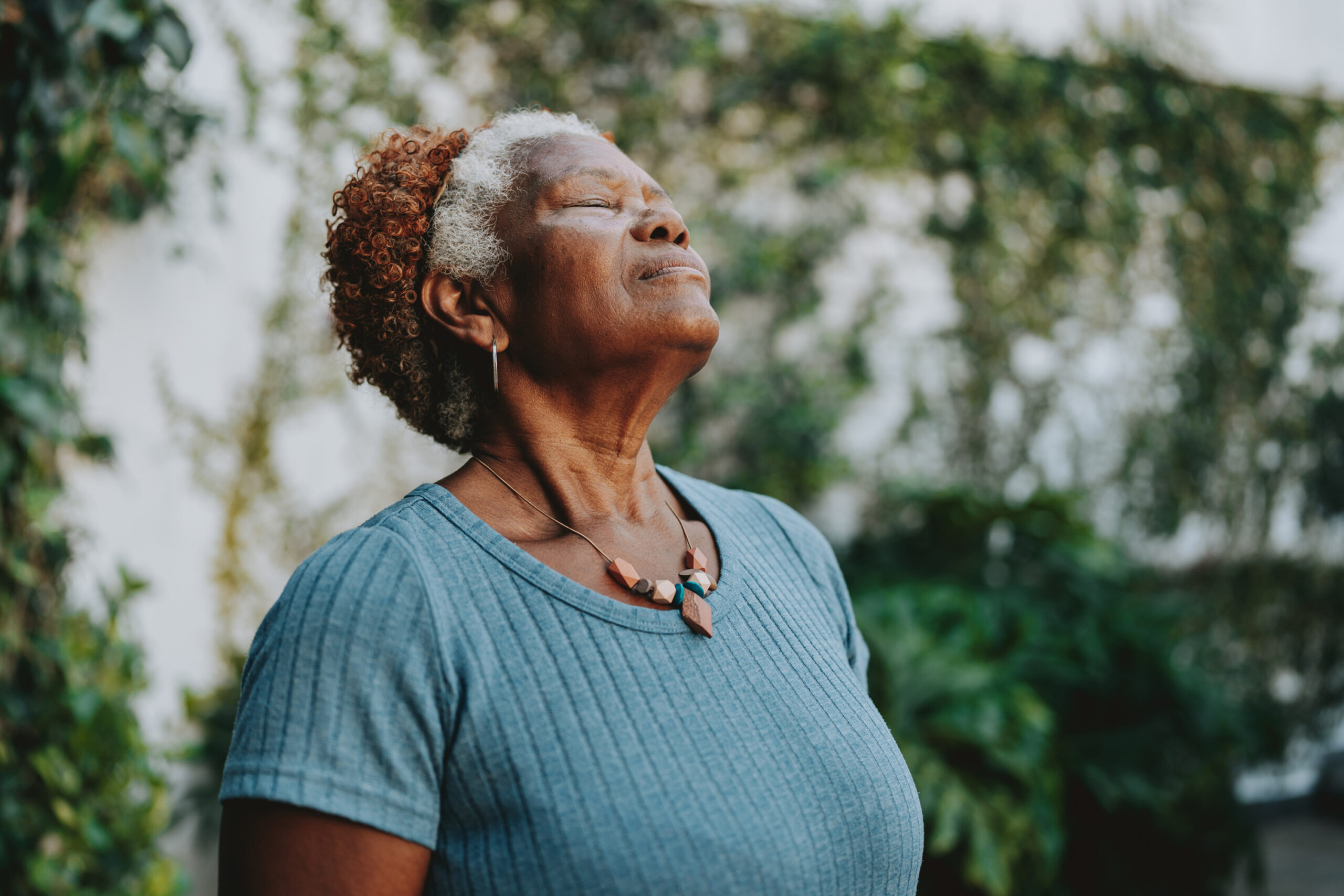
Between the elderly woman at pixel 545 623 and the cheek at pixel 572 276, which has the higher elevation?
the cheek at pixel 572 276

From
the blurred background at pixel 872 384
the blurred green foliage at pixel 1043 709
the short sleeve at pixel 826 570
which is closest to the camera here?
the short sleeve at pixel 826 570

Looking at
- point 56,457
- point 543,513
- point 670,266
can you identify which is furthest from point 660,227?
point 56,457

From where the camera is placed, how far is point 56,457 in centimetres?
230

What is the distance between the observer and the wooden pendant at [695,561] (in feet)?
4.42

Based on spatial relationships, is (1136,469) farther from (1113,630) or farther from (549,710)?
(549,710)

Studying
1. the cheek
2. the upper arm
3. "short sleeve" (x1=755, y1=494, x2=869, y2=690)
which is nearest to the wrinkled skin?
the cheek

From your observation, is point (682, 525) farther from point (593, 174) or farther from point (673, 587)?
point (593, 174)

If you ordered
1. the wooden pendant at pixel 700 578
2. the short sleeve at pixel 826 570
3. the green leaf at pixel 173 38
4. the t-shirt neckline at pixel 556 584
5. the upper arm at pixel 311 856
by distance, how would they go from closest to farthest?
the upper arm at pixel 311 856 → the t-shirt neckline at pixel 556 584 → the wooden pendant at pixel 700 578 → the short sleeve at pixel 826 570 → the green leaf at pixel 173 38

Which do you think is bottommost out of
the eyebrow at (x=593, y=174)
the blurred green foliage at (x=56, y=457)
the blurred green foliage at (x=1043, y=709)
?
the blurred green foliage at (x=1043, y=709)

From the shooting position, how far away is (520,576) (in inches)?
45.7

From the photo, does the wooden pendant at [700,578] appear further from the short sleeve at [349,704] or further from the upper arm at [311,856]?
the upper arm at [311,856]

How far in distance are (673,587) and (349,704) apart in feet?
1.44

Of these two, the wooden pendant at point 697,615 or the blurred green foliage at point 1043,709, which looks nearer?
the wooden pendant at point 697,615

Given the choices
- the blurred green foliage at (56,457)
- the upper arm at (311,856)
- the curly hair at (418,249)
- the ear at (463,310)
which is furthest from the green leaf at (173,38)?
the upper arm at (311,856)
